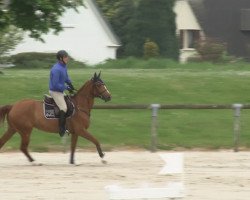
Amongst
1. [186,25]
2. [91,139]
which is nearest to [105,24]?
[186,25]

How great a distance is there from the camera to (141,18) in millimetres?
53812

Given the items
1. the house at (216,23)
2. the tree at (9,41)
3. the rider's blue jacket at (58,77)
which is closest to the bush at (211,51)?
the house at (216,23)

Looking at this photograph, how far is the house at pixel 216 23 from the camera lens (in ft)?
193

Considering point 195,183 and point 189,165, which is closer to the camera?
point 195,183

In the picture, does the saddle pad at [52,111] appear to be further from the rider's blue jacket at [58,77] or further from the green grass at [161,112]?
the green grass at [161,112]

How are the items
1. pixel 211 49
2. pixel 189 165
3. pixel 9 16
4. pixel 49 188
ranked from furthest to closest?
pixel 211 49
pixel 9 16
pixel 189 165
pixel 49 188

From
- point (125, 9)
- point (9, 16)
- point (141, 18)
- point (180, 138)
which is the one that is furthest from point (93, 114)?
point (125, 9)

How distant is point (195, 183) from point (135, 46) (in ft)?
136

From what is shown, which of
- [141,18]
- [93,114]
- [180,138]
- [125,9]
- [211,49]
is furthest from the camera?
[125,9]

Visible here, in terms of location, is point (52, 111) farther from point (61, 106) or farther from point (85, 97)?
point (85, 97)

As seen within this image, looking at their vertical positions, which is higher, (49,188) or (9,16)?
(9,16)

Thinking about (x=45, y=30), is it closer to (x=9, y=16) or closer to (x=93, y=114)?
(x=9, y=16)

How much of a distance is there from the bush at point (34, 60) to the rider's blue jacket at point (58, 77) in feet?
99.2

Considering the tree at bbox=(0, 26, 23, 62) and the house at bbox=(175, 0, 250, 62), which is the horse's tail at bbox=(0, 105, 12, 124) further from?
the house at bbox=(175, 0, 250, 62)
